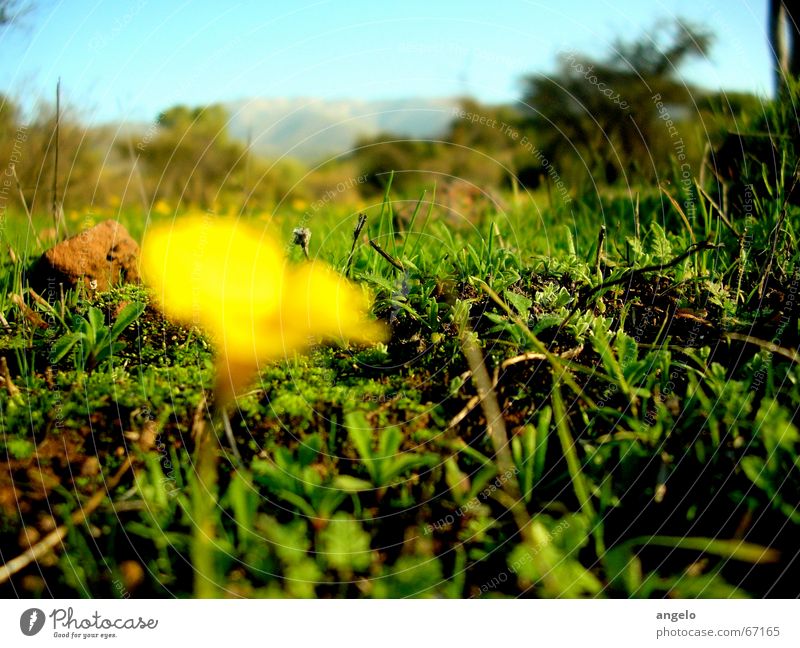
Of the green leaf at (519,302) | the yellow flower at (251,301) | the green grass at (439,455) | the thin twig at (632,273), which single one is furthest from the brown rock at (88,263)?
the thin twig at (632,273)

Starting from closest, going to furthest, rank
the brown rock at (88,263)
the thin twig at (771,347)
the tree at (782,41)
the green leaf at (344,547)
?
1. the green leaf at (344,547)
2. the thin twig at (771,347)
3. the brown rock at (88,263)
4. the tree at (782,41)

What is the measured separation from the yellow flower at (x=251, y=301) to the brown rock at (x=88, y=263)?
0.26 ft

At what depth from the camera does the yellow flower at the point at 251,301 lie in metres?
1.52

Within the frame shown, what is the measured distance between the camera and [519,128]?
6.79 m

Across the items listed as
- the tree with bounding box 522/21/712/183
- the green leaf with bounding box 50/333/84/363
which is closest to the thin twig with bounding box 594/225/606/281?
the green leaf with bounding box 50/333/84/363

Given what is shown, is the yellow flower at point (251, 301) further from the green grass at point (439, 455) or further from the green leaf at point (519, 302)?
the green leaf at point (519, 302)

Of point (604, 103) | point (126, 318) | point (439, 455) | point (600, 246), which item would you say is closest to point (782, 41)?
point (600, 246)

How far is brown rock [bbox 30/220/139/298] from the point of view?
198cm

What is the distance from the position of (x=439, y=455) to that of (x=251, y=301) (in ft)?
1.91

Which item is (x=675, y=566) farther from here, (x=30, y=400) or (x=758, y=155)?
(x=758, y=155)

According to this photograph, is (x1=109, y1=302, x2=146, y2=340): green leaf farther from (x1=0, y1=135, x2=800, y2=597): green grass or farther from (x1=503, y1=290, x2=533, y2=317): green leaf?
(x1=503, y1=290, x2=533, y2=317): green leaf
